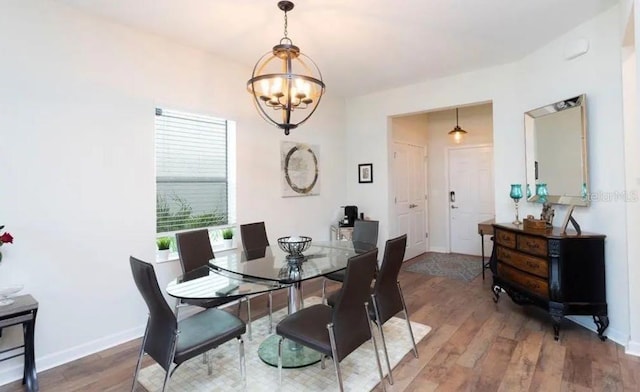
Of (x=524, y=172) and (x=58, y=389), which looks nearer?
(x=58, y=389)

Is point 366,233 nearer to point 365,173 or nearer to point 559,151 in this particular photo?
point 365,173

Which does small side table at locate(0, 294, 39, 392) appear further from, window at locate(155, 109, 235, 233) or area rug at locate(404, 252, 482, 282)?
area rug at locate(404, 252, 482, 282)

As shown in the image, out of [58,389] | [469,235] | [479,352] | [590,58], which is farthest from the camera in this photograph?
[469,235]

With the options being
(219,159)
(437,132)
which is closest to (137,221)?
(219,159)

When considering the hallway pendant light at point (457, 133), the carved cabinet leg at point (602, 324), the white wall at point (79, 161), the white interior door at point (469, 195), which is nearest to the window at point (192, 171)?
the white wall at point (79, 161)

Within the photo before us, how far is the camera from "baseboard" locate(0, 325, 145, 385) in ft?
7.48

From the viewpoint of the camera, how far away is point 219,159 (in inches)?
144

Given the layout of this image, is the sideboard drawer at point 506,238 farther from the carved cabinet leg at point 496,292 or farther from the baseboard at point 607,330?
the baseboard at point 607,330

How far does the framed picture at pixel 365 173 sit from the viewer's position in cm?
514

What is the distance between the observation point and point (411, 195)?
5832mm

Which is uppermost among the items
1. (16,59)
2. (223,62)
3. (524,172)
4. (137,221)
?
(223,62)

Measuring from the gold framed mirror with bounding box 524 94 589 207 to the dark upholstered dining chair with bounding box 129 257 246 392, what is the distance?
124 inches

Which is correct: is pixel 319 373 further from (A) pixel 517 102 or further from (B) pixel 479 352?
(A) pixel 517 102

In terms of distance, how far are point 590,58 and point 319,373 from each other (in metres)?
3.44
